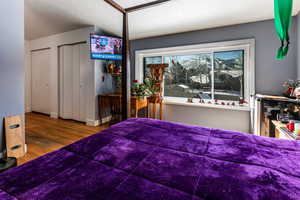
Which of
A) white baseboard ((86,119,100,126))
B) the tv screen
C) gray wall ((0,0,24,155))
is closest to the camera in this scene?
gray wall ((0,0,24,155))

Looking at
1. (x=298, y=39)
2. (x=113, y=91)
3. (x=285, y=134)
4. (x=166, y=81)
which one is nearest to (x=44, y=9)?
(x=113, y=91)

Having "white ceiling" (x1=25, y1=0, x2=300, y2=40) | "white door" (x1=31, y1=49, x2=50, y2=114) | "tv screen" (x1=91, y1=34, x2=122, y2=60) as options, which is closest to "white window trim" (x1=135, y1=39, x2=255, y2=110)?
"white ceiling" (x1=25, y1=0, x2=300, y2=40)

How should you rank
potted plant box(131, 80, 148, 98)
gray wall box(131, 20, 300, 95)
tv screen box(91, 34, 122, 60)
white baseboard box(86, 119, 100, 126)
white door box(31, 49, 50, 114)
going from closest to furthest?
gray wall box(131, 20, 300, 95), tv screen box(91, 34, 122, 60), potted plant box(131, 80, 148, 98), white baseboard box(86, 119, 100, 126), white door box(31, 49, 50, 114)

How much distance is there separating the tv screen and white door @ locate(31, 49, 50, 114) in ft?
6.69

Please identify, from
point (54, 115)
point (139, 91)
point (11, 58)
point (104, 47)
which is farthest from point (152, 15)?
→ point (54, 115)

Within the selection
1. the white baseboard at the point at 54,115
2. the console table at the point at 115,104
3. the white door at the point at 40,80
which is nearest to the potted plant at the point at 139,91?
the console table at the point at 115,104

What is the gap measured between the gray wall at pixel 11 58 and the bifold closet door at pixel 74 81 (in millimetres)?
1435

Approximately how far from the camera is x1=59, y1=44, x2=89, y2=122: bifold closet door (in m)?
3.47

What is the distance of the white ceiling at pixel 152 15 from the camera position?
2.22 meters

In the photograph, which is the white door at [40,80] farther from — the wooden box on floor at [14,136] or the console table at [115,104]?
the wooden box on floor at [14,136]

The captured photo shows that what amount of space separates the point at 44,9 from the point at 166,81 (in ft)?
9.27

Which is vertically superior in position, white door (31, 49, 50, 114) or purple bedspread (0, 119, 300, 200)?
white door (31, 49, 50, 114)

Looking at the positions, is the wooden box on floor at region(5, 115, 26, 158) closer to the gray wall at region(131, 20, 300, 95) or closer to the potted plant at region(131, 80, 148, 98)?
the potted plant at region(131, 80, 148, 98)

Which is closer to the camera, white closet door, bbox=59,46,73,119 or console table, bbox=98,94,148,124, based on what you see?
console table, bbox=98,94,148,124
